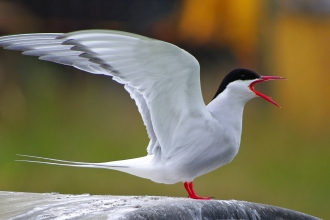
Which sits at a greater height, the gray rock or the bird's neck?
the bird's neck

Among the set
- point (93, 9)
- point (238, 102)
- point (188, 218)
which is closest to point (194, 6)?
point (93, 9)

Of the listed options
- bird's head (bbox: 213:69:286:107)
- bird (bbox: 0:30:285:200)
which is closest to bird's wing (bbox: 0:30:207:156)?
bird (bbox: 0:30:285:200)

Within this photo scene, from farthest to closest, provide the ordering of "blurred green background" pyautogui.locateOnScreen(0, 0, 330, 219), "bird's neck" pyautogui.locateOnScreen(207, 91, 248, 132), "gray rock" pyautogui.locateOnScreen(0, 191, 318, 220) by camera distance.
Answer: "blurred green background" pyautogui.locateOnScreen(0, 0, 330, 219) → "bird's neck" pyautogui.locateOnScreen(207, 91, 248, 132) → "gray rock" pyautogui.locateOnScreen(0, 191, 318, 220)

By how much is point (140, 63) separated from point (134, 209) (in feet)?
1.62

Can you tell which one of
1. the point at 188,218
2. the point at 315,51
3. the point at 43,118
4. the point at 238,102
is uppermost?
the point at 238,102

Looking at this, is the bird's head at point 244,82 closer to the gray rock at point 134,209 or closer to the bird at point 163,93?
the bird at point 163,93

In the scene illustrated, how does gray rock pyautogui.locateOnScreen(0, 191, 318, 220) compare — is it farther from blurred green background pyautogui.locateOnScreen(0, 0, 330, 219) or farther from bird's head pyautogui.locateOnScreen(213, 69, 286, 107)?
blurred green background pyautogui.locateOnScreen(0, 0, 330, 219)

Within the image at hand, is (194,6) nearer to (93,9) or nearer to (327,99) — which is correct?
(93,9)

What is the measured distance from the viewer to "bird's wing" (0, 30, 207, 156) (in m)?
2.15

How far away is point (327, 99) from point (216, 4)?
47.2 inches

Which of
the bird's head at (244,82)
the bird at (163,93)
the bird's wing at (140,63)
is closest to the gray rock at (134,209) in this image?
the bird at (163,93)

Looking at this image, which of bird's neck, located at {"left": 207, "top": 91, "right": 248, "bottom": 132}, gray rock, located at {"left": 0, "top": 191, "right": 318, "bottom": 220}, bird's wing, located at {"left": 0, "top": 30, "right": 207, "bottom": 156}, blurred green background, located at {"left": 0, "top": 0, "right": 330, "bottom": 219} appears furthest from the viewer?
blurred green background, located at {"left": 0, "top": 0, "right": 330, "bottom": 219}

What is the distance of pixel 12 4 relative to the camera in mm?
6488

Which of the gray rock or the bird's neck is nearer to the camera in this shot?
the gray rock
